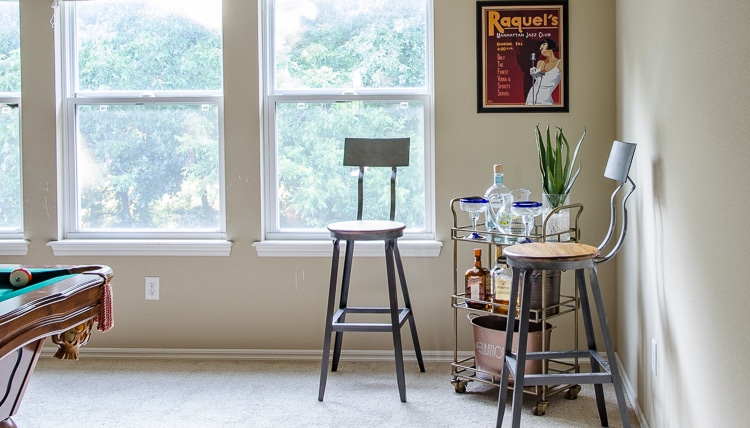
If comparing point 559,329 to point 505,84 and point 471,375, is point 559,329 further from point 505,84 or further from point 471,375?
point 505,84

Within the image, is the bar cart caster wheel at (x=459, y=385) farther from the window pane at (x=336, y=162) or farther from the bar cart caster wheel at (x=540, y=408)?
the window pane at (x=336, y=162)

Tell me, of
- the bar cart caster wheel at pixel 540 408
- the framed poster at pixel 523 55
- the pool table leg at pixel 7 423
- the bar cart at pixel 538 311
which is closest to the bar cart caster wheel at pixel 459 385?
the bar cart at pixel 538 311

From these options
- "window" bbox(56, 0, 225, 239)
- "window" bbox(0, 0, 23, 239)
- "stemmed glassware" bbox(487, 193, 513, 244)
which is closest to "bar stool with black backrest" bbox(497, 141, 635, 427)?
"stemmed glassware" bbox(487, 193, 513, 244)

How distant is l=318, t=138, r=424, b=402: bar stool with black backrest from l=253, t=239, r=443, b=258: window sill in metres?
0.18

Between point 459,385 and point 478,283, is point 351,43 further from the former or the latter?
point 459,385

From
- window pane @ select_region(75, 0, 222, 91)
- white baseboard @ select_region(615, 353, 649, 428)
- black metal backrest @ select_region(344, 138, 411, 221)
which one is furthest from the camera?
window pane @ select_region(75, 0, 222, 91)

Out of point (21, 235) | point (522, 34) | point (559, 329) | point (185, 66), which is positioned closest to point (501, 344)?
point (559, 329)

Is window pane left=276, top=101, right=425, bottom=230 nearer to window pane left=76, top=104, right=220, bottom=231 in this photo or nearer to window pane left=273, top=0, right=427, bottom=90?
window pane left=273, top=0, right=427, bottom=90

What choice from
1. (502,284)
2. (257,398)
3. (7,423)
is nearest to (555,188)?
(502,284)

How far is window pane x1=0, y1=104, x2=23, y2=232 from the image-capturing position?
391 centimetres

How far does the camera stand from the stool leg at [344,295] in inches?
133

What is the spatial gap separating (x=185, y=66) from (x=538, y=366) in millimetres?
2241

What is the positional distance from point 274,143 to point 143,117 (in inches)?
27.2

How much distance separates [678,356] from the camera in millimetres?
2318
